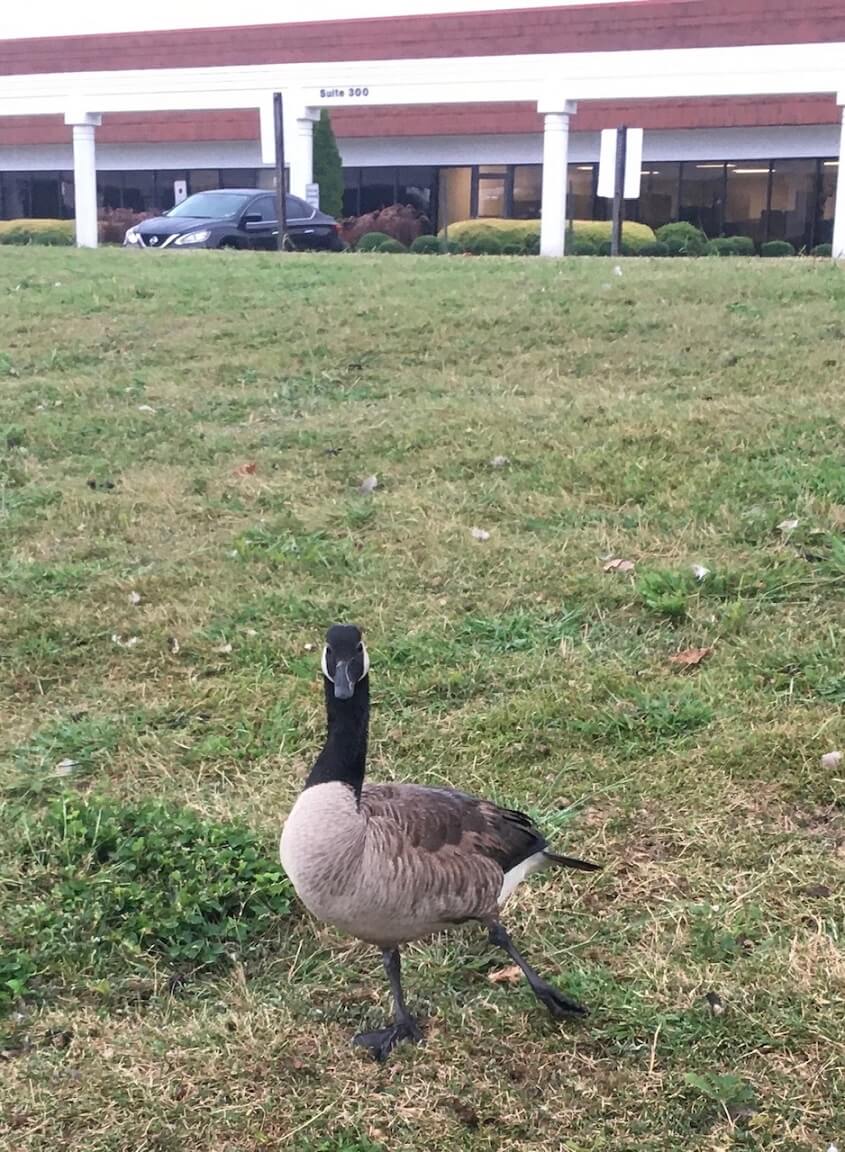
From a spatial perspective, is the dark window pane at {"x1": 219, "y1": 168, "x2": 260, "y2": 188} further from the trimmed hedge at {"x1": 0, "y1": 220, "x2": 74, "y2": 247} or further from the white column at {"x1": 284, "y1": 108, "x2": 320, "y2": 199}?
the white column at {"x1": 284, "y1": 108, "x2": 320, "y2": 199}

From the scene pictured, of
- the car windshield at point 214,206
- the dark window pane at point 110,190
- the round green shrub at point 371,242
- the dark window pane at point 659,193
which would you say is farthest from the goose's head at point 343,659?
the dark window pane at point 110,190

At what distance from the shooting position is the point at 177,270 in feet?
A: 42.5

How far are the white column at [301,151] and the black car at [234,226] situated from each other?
20.8ft

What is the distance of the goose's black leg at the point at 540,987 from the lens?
2.93m

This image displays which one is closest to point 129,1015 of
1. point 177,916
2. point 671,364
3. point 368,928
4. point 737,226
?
point 177,916

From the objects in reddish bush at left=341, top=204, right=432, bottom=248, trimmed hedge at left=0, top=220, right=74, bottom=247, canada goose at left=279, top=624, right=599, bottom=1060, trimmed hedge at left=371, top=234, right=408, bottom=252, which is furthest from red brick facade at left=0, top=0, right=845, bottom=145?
canada goose at left=279, top=624, right=599, bottom=1060

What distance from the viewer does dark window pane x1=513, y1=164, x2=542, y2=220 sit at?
28.8 m

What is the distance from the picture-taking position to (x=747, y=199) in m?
27.2

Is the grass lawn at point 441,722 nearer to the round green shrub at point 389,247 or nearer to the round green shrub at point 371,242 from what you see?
the round green shrub at point 389,247

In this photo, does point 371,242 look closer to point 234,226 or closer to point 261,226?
point 261,226

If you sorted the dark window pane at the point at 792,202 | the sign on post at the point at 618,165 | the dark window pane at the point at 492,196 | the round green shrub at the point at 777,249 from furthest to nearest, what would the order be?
the dark window pane at the point at 492,196, the dark window pane at the point at 792,202, the round green shrub at the point at 777,249, the sign on post at the point at 618,165

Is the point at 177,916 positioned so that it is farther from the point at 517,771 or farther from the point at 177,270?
the point at 177,270

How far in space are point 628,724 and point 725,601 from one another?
1.02 metres

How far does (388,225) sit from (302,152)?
8.83 feet
